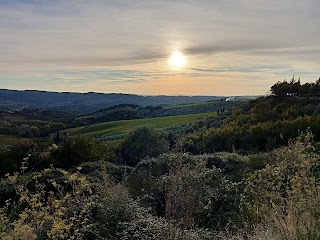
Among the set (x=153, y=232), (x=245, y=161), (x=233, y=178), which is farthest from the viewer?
(x=245, y=161)

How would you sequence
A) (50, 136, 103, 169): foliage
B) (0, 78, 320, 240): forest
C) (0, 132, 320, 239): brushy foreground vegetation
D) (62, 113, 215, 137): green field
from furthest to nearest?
(62, 113, 215, 137): green field → (50, 136, 103, 169): foliage → (0, 78, 320, 240): forest → (0, 132, 320, 239): brushy foreground vegetation

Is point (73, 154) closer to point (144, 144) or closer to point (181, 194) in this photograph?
point (144, 144)

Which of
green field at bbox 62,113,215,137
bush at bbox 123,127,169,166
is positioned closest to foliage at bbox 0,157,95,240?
bush at bbox 123,127,169,166

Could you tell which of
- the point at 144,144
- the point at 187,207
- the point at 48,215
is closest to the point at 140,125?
the point at 144,144

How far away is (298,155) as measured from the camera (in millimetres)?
5246

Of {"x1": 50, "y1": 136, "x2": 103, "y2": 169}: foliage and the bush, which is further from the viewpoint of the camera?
the bush

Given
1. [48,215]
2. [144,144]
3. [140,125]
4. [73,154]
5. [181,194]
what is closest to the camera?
[48,215]

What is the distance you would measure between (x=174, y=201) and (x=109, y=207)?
2.13 metres

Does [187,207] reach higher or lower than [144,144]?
higher

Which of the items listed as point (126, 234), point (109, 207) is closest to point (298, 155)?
point (126, 234)

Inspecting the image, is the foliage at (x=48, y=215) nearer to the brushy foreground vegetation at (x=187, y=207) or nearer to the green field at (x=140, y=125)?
the brushy foreground vegetation at (x=187, y=207)

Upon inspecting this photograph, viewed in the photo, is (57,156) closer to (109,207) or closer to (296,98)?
(109,207)

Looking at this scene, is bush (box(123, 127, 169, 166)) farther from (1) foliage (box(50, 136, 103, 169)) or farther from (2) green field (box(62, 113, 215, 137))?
(2) green field (box(62, 113, 215, 137))

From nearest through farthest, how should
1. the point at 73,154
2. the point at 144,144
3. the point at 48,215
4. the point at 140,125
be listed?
the point at 48,215 → the point at 73,154 → the point at 144,144 → the point at 140,125
